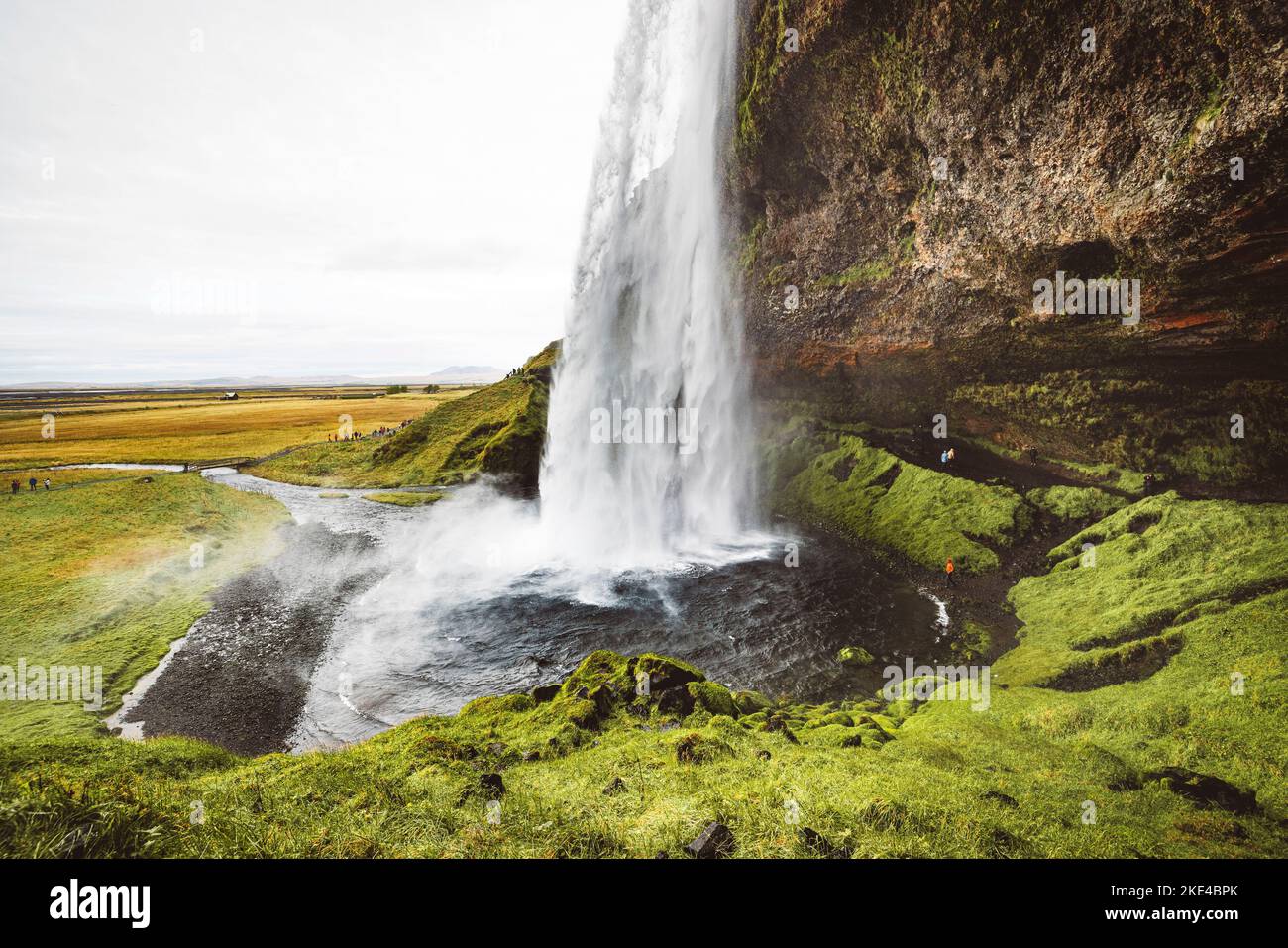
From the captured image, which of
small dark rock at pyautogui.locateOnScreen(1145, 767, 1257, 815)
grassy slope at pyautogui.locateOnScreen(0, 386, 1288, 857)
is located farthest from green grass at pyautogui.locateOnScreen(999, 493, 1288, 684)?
small dark rock at pyautogui.locateOnScreen(1145, 767, 1257, 815)

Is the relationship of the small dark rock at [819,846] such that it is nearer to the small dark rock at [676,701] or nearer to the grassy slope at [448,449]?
the small dark rock at [676,701]

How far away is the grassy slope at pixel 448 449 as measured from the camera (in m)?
51.0

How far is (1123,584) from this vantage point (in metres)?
19.2

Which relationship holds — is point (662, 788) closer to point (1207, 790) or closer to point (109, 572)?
point (1207, 790)

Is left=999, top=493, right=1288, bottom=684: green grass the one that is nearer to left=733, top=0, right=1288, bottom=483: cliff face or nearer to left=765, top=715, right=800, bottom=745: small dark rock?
left=733, top=0, right=1288, bottom=483: cliff face

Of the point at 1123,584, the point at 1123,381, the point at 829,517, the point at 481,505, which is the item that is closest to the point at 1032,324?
the point at 1123,381

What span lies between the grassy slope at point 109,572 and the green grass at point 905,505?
3332 centimetres

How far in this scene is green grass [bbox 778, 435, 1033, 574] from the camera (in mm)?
27031

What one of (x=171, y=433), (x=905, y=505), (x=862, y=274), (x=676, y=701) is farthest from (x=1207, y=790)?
(x=171, y=433)

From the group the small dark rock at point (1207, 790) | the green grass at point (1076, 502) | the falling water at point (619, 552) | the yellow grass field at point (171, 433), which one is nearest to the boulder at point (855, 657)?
the falling water at point (619, 552)

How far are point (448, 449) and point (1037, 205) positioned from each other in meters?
50.0

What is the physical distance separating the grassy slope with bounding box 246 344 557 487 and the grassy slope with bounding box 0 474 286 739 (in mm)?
12493

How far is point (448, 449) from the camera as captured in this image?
182 feet
